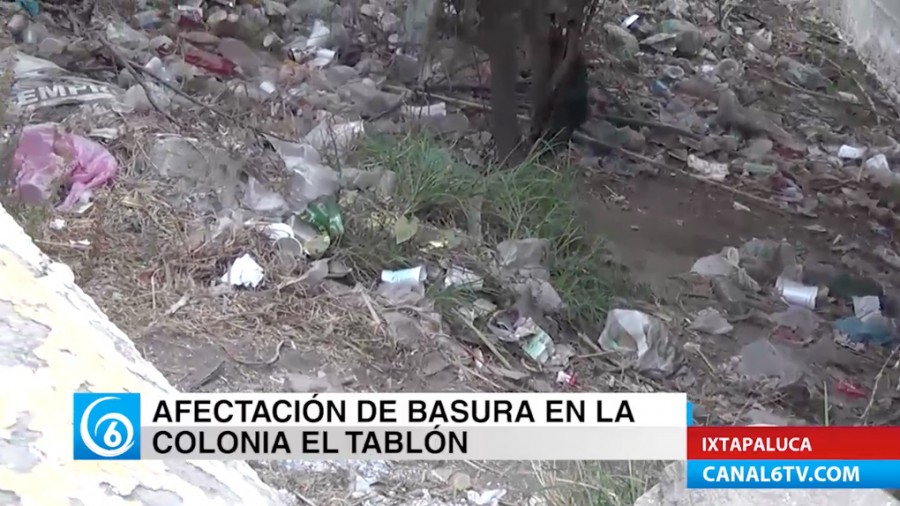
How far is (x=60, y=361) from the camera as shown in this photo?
3.40 ft

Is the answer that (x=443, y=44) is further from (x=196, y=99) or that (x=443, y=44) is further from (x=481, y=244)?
(x=481, y=244)

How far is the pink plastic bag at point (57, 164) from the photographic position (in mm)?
2500

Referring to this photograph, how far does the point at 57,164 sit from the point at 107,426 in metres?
1.66

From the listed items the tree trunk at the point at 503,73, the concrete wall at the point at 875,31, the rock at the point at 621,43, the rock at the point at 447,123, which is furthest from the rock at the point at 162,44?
the concrete wall at the point at 875,31

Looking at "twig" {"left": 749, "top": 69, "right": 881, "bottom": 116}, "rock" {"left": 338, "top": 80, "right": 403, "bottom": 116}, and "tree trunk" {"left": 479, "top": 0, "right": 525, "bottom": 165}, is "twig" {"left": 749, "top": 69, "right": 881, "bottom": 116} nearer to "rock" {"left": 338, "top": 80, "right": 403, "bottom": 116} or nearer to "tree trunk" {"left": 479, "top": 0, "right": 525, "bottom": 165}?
"tree trunk" {"left": 479, "top": 0, "right": 525, "bottom": 165}

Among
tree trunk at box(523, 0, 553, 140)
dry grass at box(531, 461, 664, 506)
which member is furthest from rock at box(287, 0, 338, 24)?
dry grass at box(531, 461, 664, 506)

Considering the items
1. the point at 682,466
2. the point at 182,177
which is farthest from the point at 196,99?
the point at 682,466

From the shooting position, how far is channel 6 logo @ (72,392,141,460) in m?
1.00

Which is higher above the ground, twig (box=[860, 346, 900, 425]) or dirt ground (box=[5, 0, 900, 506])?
dirt ground (box=[5, 0, 900, 506])

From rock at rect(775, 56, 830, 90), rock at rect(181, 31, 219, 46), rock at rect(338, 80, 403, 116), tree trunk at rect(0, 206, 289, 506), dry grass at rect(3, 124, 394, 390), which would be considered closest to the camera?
tree trunk at rect(0, 206, 289, 506)

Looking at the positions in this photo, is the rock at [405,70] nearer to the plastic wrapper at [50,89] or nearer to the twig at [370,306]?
the plastic wrapper at [50,89]

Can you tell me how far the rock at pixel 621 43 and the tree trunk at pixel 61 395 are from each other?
3312 millimetres

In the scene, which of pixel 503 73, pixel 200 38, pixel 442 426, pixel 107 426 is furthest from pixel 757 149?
pixel 107 426

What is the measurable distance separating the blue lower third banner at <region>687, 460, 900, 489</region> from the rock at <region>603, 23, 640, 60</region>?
2.79 metres
